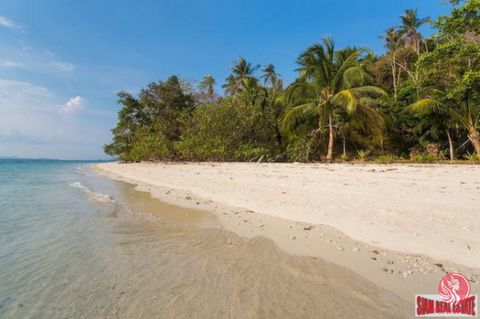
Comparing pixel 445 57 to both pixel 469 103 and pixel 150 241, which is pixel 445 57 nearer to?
pixel 469 103

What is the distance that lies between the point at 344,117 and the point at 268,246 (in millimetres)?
14165

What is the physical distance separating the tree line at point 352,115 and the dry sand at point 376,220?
6661 millimetres

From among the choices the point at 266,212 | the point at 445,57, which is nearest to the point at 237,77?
the point at 445,57

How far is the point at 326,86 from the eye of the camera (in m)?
14.8

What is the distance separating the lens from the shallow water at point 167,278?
1987mm

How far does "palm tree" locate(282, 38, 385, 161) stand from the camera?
46.5ft

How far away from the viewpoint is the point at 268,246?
3.27 metres

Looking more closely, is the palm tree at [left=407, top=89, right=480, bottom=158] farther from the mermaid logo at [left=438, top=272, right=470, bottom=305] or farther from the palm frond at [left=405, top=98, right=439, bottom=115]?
the mermaid logo at [left=438, top=272, right=470, bottom=305]

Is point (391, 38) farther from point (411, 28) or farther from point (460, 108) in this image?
point (460, 108)

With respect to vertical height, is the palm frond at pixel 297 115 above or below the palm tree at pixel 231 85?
below

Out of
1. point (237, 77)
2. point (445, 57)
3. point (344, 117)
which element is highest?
point (237, 77)

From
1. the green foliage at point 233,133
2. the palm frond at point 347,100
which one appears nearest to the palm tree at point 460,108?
the palm frond at point 347,100

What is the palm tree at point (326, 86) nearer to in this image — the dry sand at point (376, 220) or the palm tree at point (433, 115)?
the palm tree at point (433, 115)

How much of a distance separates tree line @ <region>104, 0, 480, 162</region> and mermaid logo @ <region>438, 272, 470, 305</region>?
1093 cm
